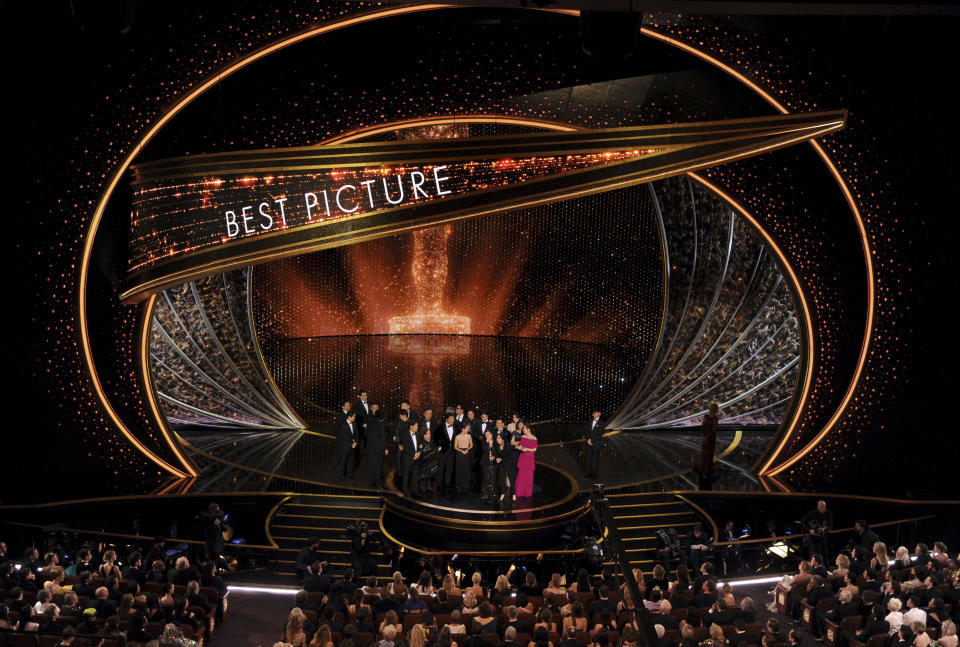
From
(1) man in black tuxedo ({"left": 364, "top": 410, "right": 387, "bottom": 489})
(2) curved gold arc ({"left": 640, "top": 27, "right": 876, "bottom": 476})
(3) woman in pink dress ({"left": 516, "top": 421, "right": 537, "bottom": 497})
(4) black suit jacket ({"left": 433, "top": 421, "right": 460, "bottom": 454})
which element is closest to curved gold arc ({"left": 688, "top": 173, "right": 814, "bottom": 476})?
(2) curved gold arc ({"left": 640, "top": 27, "right": 876, "bottom": 476})

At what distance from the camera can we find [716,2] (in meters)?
5.24

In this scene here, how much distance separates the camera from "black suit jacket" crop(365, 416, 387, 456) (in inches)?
533

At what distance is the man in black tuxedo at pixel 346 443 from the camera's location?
1388 cm

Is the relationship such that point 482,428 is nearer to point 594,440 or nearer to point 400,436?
point 400,436

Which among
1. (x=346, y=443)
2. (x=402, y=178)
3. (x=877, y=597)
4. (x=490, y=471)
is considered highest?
(x=402, y=178)

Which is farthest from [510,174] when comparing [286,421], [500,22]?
[286,421]

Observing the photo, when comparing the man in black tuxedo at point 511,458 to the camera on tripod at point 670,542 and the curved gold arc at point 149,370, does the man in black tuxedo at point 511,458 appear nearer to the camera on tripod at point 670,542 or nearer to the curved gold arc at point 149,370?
the camera on tripod at point 670,542

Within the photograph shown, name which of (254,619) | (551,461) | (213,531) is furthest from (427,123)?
(254,619)

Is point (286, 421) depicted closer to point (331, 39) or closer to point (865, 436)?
point (331, 39)

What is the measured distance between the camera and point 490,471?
1291 cm

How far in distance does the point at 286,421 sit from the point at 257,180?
20.6ft

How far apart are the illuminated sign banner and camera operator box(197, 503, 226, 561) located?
299cm

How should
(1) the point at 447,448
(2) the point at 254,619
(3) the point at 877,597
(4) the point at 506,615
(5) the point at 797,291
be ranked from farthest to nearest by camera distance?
(5) the point at 797,291, (1) the point at 447,448, (2) the point at 254,619, (3) the point at 877,597, (4) the point at 506,615

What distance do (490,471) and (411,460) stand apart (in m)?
1.10
